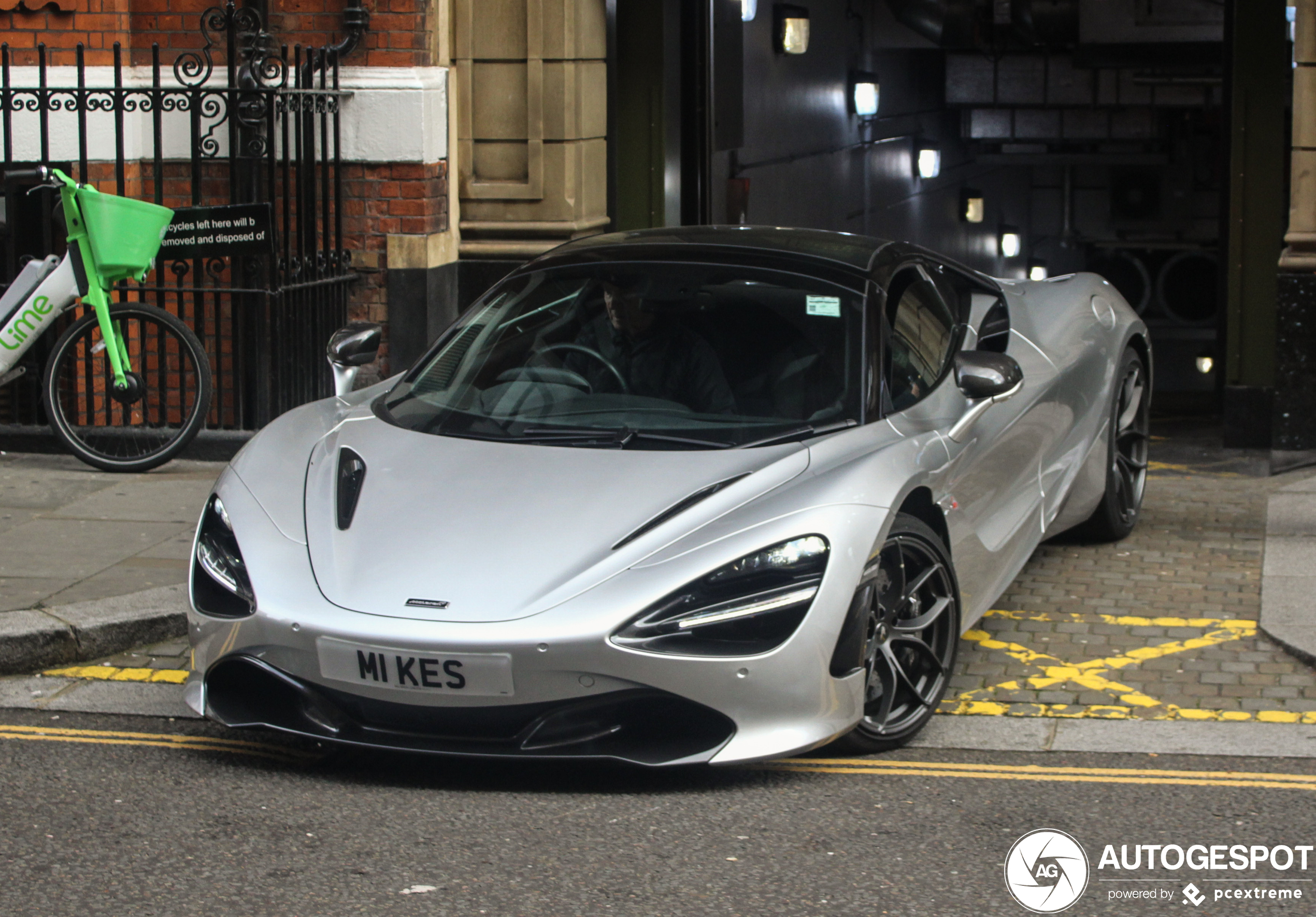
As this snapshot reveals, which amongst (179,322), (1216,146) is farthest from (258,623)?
(1216,146)

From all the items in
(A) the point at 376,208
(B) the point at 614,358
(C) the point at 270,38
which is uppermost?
(C) the point at 270,38

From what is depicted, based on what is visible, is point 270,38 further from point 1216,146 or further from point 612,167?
point 1216,146

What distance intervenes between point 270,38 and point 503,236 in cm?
207

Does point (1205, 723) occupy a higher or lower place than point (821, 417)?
lower

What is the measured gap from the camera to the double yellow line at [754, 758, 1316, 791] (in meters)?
4.37

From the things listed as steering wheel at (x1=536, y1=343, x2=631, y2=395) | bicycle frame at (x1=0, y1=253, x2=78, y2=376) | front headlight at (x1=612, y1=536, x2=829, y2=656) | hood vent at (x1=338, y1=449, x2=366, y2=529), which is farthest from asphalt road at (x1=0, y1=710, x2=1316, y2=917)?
bicycle frame at (x1=0, y1=253, x2=78, y2=376)

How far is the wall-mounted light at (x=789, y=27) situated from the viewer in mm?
14656

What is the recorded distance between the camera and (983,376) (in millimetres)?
5086

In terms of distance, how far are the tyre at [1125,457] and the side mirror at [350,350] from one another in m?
2.97

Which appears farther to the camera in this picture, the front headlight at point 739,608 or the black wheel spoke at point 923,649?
the black wheel spoke at point 923,649

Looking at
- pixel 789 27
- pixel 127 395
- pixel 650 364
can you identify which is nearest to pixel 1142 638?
pixel 650 364

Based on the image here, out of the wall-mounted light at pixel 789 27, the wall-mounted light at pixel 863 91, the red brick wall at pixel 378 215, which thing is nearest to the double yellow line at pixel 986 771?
the red brick wall at pixel 378 215

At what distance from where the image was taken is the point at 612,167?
11.2m

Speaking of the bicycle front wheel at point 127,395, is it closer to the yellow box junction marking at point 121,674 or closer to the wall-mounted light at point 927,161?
the yellow box junction marking at point 121,674
